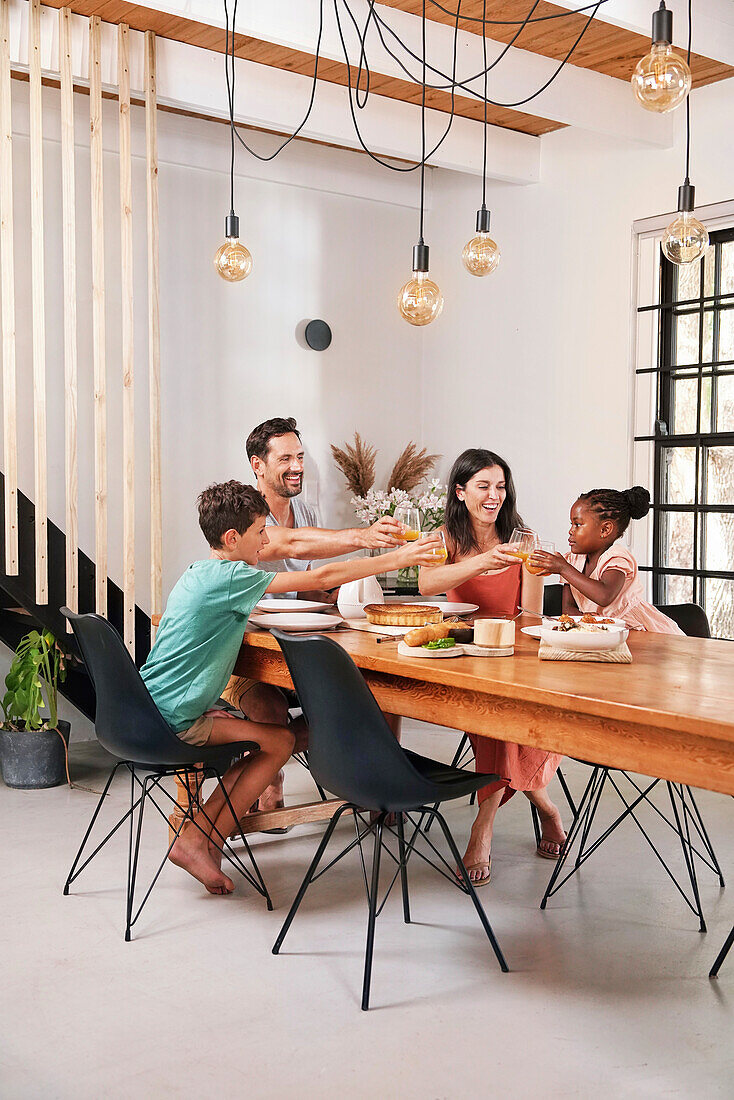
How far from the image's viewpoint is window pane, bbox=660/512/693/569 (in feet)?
17.3

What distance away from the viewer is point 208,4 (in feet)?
13.1

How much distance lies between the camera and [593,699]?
6.75 feet

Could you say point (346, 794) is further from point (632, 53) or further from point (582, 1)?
point (632, 53)

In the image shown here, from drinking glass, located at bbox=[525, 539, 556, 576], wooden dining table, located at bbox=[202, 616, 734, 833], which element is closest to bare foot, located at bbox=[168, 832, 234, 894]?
wooden dining table, located at bbox=[202, 616, 734, 833]

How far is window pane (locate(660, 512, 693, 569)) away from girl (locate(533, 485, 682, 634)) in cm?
147

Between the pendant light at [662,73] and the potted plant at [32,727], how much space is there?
317 centimetres

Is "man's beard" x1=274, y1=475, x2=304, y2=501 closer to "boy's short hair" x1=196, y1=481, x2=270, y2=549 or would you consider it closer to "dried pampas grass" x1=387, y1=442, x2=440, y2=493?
"boy's short hair" x1=196, y1=481, x2=270, y2=549

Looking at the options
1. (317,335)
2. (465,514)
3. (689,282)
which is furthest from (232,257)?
→ (689,282)

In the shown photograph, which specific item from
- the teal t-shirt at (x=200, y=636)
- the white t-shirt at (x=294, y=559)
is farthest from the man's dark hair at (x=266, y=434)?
the teal t-shirt at (x=200, y=636)

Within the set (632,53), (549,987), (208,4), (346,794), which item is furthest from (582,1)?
(549,987)

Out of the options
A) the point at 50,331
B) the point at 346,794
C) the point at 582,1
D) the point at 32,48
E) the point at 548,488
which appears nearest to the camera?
the point at 346,794

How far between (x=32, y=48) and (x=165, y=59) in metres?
0.64

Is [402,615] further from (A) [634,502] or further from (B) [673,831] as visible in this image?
(B) [673,831]

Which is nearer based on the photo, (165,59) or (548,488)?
Answer: (165,59)
